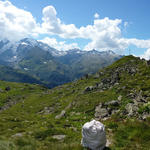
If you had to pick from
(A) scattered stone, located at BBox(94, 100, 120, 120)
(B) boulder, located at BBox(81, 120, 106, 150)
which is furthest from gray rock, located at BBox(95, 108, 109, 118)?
(B) boulder, located at BBox(81, 120, 106, 150)

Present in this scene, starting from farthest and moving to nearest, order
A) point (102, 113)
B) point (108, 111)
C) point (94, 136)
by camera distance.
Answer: point (102, 113)
point (108, 111)
point (94, 136)

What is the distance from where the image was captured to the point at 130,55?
103375 millimetres

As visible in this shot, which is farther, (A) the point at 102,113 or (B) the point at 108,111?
(A) the point at 102,113

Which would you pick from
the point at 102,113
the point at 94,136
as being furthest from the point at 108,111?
the point at 94,136

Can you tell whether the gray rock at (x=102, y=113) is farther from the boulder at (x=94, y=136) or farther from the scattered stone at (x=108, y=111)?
the boulder at (x=94, y=136)

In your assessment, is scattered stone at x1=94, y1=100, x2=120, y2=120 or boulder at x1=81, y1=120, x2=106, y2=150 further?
scattered stone at x1=94, y1=100, x2=120, y2=120

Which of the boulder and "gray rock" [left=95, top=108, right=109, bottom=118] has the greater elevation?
the boulder

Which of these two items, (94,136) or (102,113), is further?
(102,113)

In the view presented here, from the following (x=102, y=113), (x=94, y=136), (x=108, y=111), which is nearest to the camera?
(x=94, y=136)

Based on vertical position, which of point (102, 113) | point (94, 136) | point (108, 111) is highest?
point (94, 136)

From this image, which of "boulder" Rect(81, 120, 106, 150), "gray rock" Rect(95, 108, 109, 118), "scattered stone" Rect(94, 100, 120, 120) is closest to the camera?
"boulder" Rect(81, 120, 106, 150)

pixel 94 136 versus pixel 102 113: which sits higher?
pixel 94 136

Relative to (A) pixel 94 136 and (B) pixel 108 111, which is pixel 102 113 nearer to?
(B) pixel 108 111

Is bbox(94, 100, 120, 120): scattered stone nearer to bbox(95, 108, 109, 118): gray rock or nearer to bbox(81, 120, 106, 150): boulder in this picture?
bbox(95, 108, 109, 118): gray rock
